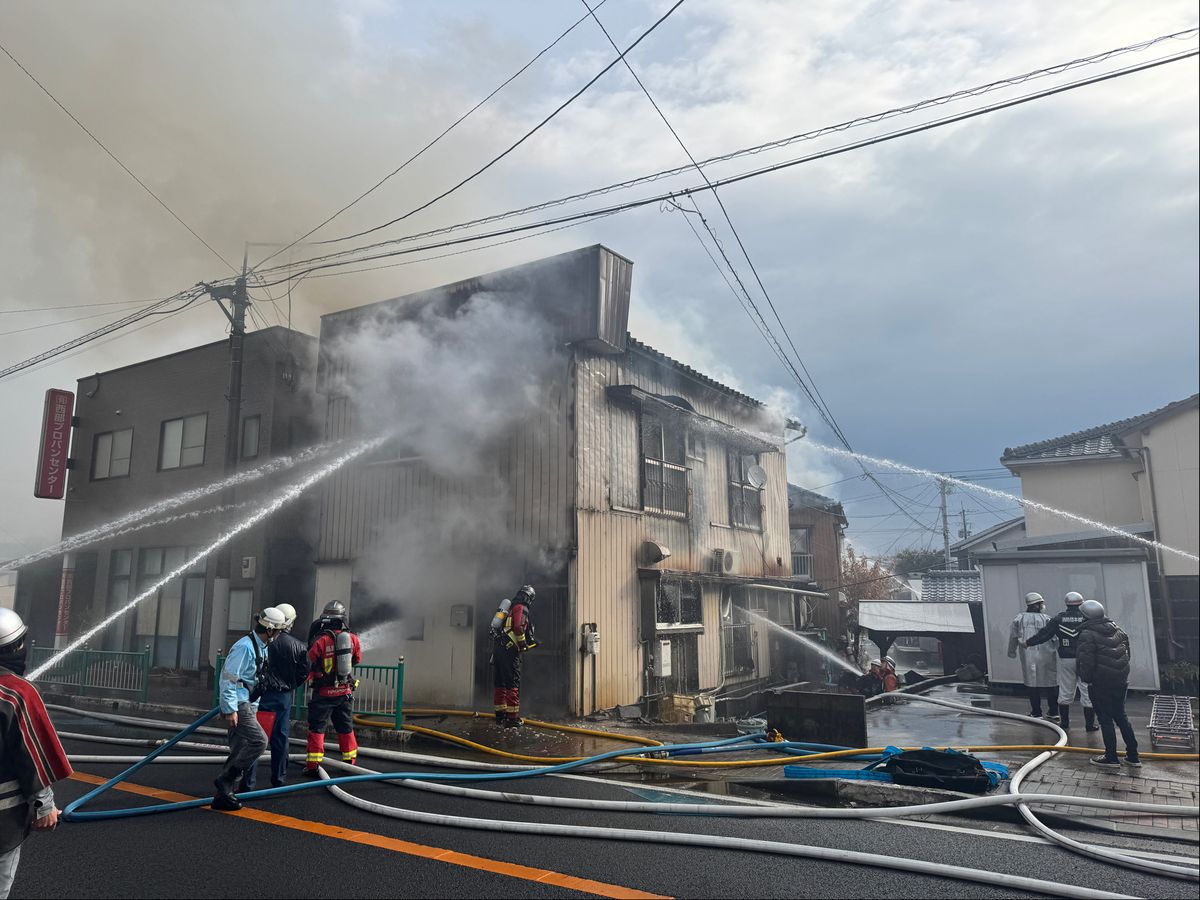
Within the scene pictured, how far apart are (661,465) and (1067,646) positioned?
7179 mm

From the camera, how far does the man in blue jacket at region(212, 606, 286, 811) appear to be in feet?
20.5

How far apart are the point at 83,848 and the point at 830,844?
5.22 metres

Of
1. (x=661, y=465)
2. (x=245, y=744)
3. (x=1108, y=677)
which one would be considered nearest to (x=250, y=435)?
(x=661, y=465)

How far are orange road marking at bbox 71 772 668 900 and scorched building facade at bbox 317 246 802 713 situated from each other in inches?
226

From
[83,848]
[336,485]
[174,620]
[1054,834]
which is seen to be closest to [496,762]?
[83,848]

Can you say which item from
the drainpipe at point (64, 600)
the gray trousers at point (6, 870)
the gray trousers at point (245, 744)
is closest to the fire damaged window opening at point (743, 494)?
the gray trousers at point (245, 744)

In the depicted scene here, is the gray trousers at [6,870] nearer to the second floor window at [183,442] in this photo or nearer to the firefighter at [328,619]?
the firefighter at [328,619]

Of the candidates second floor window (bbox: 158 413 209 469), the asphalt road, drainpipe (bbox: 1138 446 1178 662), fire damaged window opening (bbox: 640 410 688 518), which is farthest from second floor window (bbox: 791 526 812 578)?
the asphalt road

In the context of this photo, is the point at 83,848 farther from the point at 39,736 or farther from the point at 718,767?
the point at 718,767

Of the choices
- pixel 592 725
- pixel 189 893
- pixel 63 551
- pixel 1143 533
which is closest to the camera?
pixel 189 893

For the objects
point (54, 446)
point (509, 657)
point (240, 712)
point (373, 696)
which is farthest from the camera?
point (54, 446)

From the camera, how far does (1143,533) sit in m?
15.1

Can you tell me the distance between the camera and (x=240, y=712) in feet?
21.3

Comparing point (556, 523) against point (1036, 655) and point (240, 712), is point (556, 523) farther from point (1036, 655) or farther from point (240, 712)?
point (1036, 655)
